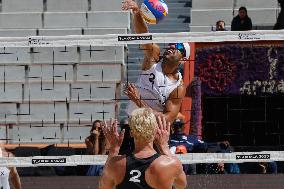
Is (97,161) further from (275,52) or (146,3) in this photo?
A: (275,52)

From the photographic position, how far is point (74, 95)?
13.5 m

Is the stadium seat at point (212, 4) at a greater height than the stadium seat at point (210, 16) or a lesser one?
greater

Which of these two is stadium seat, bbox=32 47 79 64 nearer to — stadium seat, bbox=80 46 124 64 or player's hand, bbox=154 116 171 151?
stadium seat, bbox=80 46 124 64

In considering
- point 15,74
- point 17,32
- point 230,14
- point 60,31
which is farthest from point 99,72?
point 230,14

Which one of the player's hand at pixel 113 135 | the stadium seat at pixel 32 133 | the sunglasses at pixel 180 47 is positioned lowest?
the stadium seat at pixel 32 133

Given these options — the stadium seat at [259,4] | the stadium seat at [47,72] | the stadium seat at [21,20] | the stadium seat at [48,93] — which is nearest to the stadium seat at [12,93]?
the stadium seat at [48,93]

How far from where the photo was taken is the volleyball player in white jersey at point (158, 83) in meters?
7.18

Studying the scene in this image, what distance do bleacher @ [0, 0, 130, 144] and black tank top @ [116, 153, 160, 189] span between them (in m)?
7.21

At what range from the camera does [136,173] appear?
16.8 feet

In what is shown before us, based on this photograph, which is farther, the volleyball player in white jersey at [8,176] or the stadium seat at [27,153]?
the stadium seat at [27,153]

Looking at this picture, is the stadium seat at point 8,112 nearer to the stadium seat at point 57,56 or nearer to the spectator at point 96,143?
the stadium seat at point 57,56

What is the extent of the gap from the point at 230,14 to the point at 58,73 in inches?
131

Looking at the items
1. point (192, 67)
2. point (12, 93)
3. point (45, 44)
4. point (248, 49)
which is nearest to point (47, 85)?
point (12, 93)

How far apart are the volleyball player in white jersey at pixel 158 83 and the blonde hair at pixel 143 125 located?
6.55ft
